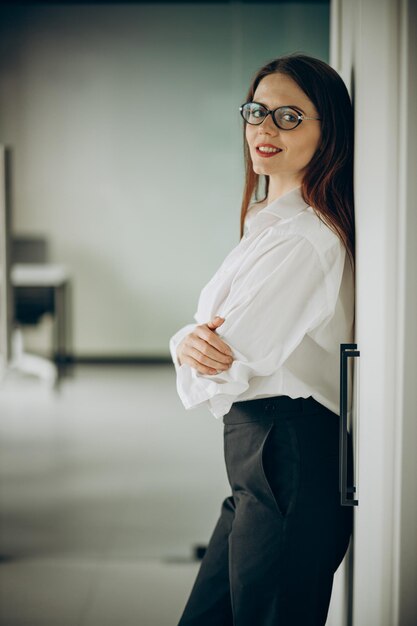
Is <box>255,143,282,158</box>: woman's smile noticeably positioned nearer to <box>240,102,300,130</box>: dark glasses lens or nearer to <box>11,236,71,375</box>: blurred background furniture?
<box>240,102,300,130</box>: dark glasses lens

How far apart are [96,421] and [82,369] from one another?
34cm

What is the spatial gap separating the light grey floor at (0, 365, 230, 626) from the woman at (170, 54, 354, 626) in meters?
1.22

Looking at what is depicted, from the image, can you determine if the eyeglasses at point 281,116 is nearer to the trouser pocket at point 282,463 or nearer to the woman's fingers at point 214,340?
the woman's fingers at point 214,340

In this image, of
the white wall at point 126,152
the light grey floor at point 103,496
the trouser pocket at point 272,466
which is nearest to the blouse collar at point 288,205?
the trouser pocket at point 272,466

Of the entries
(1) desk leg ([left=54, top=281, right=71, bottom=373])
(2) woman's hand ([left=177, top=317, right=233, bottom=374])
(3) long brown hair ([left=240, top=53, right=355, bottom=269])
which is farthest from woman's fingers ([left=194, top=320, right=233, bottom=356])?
(1) desk leg ([left=54, top=281, right=71, bottom=373])

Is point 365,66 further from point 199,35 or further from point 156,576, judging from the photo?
point 199,35

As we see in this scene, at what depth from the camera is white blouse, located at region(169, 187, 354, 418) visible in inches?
45.4

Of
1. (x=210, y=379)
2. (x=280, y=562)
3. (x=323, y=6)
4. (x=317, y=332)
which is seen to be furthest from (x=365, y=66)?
(x=323, y=6)

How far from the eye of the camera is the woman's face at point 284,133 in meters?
1.27

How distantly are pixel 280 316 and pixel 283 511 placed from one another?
1.01ft

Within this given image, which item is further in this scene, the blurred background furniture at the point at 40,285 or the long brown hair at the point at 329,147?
the blurred background furniture at the point at 40,285

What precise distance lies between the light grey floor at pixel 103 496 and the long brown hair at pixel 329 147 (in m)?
1.52

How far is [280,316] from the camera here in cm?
115

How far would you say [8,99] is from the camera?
327 centimetres
